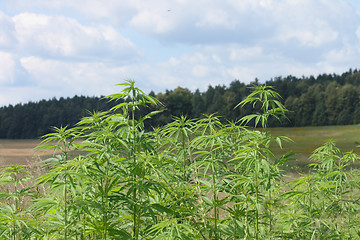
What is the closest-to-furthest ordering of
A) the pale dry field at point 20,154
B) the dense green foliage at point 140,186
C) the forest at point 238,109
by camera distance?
the dense green foliage at point 140,186
the pale dry field at point 20,154
the forest at point 238,109

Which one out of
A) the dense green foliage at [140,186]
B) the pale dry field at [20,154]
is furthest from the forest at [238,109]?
the dense green foliage at [140,186]

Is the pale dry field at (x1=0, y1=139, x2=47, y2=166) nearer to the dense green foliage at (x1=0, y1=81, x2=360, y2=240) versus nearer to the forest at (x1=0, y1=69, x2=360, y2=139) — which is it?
the dense green foliage at (x1=0, y1=81, x2=360, y2=240)

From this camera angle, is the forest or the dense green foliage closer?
the dense green foliage

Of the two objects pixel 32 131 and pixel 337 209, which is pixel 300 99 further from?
pixel 337 209

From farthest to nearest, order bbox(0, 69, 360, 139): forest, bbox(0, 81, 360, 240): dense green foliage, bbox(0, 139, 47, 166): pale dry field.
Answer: bbox(0, 69, 360, 139): forest
bbox(0, 139, 47, 166): pale dry field
bbox(0, 81, 360, 240): dense green foliage

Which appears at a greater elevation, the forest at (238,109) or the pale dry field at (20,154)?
the forest at (238,109)

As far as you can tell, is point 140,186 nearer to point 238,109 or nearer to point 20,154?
point 20,154

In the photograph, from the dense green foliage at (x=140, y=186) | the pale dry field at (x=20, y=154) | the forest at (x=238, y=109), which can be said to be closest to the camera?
the dense green foliage at (x=140, y=186)

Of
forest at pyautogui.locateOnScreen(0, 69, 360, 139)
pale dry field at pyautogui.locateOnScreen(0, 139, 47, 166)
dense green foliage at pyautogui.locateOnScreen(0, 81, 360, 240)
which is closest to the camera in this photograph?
dense green foliage at pyautogui.locateOnScreen(0, 81, 360, 240)

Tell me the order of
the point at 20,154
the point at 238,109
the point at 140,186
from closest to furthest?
the point at 140,186, the point at 20,154, the point at 238,109

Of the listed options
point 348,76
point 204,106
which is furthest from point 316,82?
point 204,106

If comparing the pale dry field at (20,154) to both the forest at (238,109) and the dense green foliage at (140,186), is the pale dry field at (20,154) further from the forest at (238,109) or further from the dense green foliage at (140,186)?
the forest at (238,109)

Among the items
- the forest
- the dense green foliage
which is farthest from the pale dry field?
the forest

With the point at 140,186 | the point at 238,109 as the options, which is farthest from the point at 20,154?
the point at 140,186
